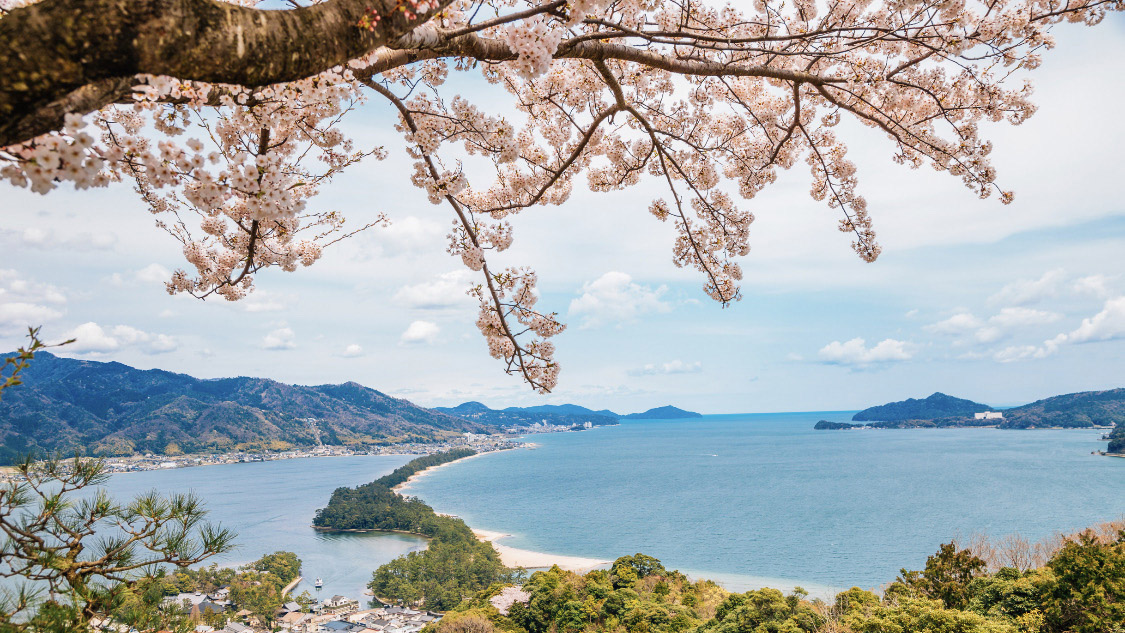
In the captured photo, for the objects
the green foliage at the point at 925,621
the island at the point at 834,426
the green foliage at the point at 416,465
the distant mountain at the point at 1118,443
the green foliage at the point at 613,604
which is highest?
the green foliage at the point at 925,621

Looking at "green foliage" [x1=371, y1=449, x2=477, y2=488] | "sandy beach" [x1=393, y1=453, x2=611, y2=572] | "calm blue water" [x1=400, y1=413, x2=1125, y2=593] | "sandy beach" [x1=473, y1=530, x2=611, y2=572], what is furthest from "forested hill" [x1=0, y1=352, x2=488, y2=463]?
"sandy beach" [x1=473, y1=530, x2=611, y2=572]

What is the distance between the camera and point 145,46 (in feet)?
3.34

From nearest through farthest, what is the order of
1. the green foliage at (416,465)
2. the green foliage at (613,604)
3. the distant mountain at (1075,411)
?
the green foliage at (613,604) → the green foliage at (416,465) → the distant mountain at (1075,411)

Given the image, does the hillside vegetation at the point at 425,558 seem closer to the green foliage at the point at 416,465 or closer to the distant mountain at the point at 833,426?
the green foliage at the point at 416,465

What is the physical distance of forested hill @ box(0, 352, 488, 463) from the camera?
68.6 m

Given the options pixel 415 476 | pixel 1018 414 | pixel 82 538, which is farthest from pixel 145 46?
pixel 1018 414

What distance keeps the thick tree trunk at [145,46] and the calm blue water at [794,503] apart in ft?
94.9

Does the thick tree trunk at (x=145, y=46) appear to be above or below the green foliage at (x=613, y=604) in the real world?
above

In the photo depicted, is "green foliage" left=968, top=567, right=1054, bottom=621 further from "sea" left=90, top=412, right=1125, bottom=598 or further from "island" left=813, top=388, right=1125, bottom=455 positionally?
"island" left=813, top=388, right=1125, bottom=455

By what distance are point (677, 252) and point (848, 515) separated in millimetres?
43828

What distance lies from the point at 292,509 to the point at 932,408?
471 feet

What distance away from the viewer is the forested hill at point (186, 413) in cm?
6856

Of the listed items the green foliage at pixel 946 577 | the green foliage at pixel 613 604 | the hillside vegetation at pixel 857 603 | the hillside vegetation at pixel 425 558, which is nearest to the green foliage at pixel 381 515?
the hillside vegetation at pixel 425 558

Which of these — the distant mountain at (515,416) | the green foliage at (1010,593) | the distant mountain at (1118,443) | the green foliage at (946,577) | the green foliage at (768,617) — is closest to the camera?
the green foliage at (1010,593)
